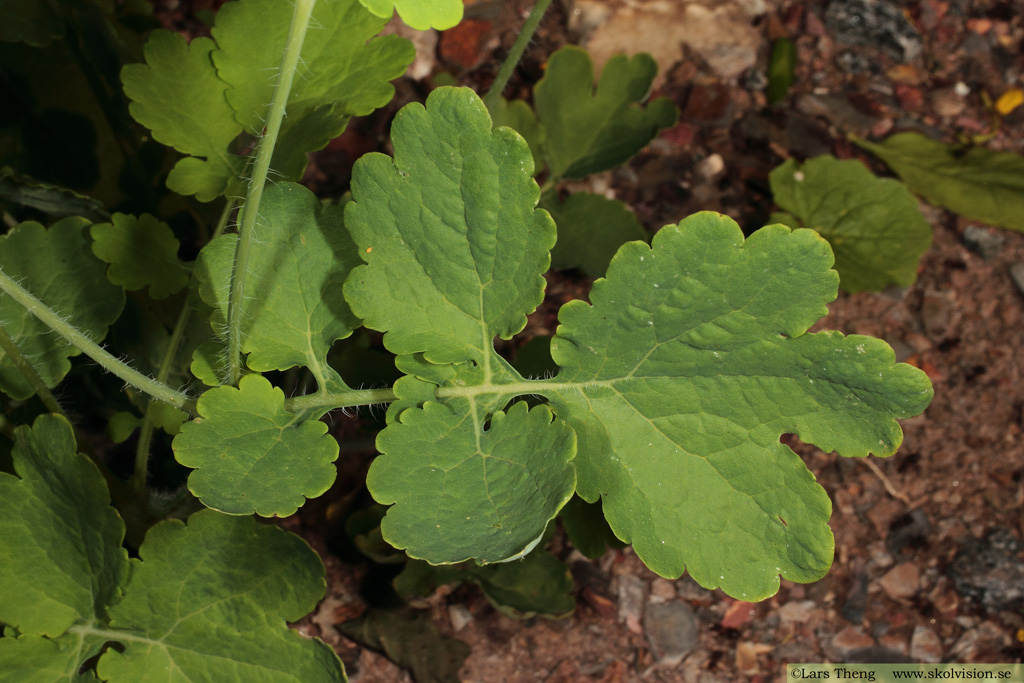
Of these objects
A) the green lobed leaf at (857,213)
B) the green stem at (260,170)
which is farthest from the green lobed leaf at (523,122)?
the green stem at (260,170)

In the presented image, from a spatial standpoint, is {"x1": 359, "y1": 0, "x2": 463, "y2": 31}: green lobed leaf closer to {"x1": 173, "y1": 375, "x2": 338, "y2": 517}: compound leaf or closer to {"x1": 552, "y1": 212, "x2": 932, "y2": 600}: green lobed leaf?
{"x1": 552, "y1": 212, "x2": 932, "y2": 600}: green lobed leaf

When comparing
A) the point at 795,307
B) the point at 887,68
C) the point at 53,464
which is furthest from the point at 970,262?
the point at 53,464

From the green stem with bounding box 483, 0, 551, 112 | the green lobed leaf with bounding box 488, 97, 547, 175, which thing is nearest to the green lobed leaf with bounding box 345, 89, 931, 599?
the green stem with bounding box 483, 0, 551, 112

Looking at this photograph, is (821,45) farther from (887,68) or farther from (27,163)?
(27,163)

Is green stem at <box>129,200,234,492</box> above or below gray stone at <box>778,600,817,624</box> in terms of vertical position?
above

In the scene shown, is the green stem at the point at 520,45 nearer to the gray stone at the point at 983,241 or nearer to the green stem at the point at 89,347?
the green stem at the point at 89,347

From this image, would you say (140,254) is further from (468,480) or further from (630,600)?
(630,600)

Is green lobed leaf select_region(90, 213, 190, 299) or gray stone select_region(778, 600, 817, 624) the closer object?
green lobed leaf select_region(90, 213, 190, 299)
